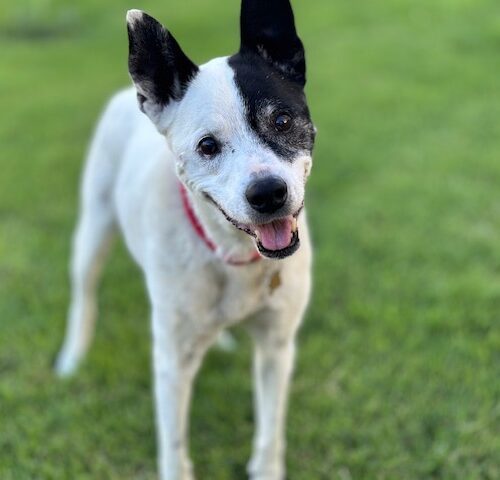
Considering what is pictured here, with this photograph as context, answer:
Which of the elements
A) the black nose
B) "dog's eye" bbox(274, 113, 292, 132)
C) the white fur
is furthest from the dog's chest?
"dog's eye" bbox(274, 113, 292, 132)

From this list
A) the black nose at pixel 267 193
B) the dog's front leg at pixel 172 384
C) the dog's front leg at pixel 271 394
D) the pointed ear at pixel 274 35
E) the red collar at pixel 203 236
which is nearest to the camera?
the black nose at pixel 267 193

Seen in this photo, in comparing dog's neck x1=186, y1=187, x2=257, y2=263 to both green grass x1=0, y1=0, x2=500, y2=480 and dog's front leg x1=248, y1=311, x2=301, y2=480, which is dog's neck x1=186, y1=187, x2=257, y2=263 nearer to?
dog's front leg x1=248, y1=311, x2=301, y2=480

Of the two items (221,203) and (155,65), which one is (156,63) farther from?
(221,203)

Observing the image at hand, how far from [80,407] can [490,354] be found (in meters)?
2.30

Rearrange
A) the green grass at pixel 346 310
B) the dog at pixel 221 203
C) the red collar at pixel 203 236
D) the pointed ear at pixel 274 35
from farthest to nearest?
the green grass at pixel 346 310, the red collar at pixel 203 236, the pointed ear at pixel 274 35, the dog at pixel 221 203

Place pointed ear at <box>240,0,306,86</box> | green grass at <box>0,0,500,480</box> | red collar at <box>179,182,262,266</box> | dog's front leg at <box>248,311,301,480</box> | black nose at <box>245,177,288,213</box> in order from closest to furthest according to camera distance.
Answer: black nose at <box>245,177,288,213</box>
pointed ear at <box>240,0,306,86</box>
red collar at <box>179,182,262,266</box>
dog's front leg at <box>248,311,301,480</box>
green grass at <box>0,0,500,480</box>

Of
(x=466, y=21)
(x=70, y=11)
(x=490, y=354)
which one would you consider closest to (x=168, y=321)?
(x=490, y=354)

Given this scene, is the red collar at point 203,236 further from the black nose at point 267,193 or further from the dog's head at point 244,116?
the black nose at point 267,193

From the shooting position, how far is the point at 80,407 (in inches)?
134

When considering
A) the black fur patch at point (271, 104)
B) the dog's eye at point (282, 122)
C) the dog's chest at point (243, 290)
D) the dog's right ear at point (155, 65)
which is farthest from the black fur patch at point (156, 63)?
the dog's chest at point (243, 290)

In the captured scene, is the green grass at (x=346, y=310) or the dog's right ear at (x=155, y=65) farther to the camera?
the green grass at (x=346, y=310)

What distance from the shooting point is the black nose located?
2.06 metres

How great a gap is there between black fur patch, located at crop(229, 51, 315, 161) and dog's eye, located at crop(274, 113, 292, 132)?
1cm

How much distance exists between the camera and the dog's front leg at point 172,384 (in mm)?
2651
